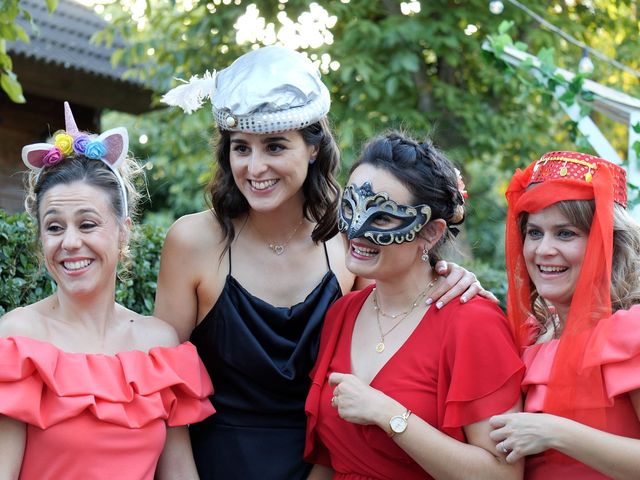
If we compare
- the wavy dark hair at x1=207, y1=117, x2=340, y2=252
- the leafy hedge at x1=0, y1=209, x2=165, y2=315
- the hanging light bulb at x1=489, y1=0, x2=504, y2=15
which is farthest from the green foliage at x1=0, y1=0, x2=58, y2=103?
the hanging light bulb at x1=489, y1=0, x2=504, y2=15

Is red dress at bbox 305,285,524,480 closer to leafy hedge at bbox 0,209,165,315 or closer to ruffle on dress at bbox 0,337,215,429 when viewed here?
ruffle on dress at bbox 0,337,215,429

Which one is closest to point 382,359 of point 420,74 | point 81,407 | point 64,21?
point 81,407

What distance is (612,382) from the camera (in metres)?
2.70

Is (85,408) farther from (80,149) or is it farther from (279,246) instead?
(279,246)

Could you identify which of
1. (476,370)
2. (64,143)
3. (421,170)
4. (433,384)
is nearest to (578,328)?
(476,370)

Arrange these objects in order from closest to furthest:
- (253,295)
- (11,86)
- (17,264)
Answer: (253,295) → (17,264) → (11,86)

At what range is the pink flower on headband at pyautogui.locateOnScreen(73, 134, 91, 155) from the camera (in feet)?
10.4

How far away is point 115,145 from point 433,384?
139 centimetres

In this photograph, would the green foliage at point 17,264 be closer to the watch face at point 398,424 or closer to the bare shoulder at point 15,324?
the bare shoulder at point 15,324

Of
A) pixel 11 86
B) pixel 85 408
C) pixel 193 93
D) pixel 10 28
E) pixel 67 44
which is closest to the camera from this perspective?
pixel 85 408

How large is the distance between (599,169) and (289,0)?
4.90 metres

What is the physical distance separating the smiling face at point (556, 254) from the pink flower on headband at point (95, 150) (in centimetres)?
150

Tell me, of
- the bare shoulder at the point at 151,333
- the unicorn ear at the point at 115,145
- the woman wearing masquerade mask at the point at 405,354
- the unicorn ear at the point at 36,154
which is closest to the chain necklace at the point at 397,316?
the woman wearing masquerade mask at the point at 405,354

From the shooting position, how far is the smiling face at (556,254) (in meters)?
2.90
